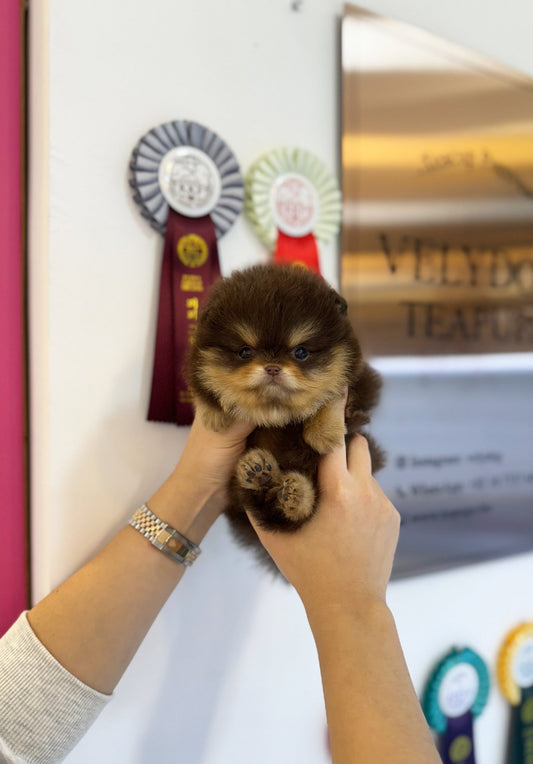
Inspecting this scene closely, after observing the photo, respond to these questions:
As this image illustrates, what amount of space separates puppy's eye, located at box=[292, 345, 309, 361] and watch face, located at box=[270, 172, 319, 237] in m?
0.47

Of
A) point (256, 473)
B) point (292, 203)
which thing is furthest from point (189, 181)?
point (256, 473)

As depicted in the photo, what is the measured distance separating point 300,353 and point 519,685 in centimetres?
139

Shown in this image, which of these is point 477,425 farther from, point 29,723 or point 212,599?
point 29,723

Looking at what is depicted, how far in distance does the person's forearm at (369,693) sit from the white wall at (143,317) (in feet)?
1.55

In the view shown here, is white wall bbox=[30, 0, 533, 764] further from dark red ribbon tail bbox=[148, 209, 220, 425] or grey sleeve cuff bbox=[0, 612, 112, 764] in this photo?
grey sleeve cuff bbox=[0, 612, 112, 764]

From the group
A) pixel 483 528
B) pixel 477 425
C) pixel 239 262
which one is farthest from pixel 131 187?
pixel 483 528

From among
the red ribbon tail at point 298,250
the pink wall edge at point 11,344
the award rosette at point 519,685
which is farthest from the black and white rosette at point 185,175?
the award rosette at point 519,685

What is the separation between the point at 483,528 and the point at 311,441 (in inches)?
35.1

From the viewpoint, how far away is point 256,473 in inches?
34.0

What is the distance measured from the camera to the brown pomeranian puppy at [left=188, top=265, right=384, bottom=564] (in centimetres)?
84

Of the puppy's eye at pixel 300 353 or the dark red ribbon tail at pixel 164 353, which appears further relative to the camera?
the dark red ribbon tail at pixel 164 353

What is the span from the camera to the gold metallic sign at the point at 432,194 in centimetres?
133

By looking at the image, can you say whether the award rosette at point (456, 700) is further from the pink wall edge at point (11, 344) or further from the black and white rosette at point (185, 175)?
the black and white rosette at point (185, 175)

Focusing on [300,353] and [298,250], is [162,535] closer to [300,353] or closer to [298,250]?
[300,353]
